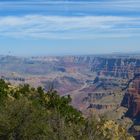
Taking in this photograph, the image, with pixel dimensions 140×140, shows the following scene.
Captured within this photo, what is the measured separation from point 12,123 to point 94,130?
8.98 metres

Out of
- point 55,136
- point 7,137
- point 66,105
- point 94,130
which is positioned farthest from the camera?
point 66,105

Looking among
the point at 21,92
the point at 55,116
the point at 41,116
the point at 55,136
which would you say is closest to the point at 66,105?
the point at 21,92

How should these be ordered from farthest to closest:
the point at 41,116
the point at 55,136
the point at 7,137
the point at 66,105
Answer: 1. the point at 66,105
2. the point at 41,116
3. the point at 7,137
4. the point at 55,136

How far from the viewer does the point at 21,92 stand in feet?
227

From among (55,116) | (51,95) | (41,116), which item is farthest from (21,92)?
(55,116)

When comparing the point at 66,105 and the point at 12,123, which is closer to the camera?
the point at 12,123

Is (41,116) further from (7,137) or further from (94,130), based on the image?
(94,130)

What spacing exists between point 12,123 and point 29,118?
6.36ft

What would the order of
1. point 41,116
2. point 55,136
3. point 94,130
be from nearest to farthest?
point 55,136 → point 94,130 → point 41,116

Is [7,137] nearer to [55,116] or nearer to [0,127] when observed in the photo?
[0,127]

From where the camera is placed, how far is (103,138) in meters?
42.2

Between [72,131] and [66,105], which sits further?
[66,105]

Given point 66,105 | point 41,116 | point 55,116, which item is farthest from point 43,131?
point 66,105

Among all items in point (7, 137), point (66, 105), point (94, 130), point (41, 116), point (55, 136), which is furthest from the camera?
point (66, 105)
